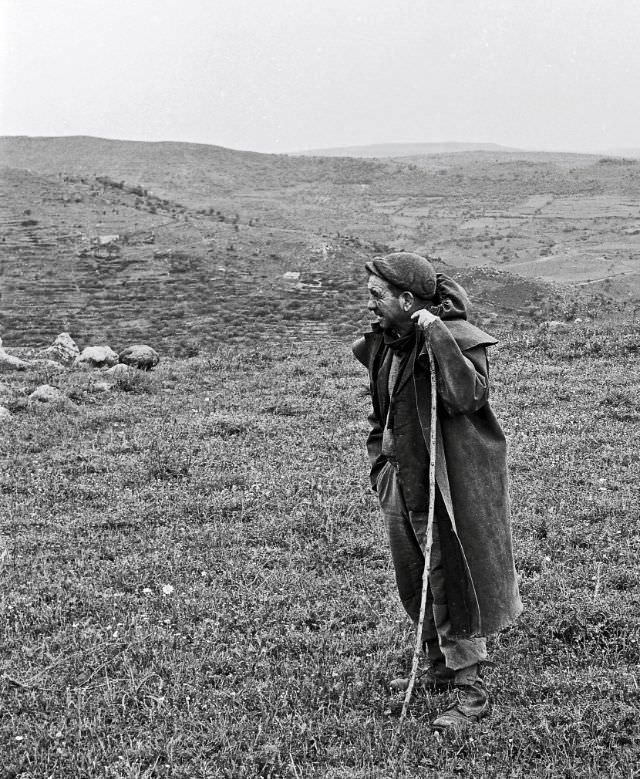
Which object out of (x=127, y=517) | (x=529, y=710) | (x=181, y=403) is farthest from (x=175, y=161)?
(x=529, y=710)

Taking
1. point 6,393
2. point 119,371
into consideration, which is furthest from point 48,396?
point 119,371

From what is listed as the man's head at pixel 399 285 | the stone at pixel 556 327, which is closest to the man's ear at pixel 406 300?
the man's head at pixel 399 285

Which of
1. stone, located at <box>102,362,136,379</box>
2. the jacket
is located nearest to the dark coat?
the jacket

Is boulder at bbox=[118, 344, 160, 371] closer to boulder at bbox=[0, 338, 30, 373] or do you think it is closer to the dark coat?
boulder at bbox=[0, 338, 30, 373]

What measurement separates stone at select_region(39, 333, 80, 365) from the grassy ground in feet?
20.8

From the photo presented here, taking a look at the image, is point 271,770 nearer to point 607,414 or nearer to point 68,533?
point 68,533

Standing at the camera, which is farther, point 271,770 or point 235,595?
point 235,595

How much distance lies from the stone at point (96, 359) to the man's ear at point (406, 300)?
13.0 metres

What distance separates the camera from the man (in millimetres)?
3861

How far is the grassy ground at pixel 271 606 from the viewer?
13.2 ft

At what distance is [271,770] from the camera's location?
386 cm

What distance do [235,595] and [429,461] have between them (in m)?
2.46

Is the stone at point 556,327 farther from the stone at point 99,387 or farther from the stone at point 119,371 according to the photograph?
the stone at point 99,387

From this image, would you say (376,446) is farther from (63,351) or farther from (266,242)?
(266,242)
